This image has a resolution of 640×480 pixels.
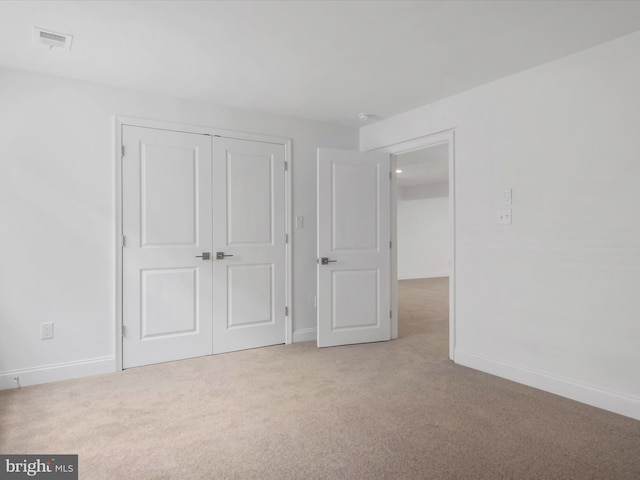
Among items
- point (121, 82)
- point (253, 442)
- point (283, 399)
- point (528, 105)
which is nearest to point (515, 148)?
point (528, 105)

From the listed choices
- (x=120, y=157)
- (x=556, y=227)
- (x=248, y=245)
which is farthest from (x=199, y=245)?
(x=556, y=227)

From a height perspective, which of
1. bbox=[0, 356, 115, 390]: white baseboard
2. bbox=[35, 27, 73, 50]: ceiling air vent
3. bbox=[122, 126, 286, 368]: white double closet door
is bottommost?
bbox=[0, 356, 115, 390]: white baseboard

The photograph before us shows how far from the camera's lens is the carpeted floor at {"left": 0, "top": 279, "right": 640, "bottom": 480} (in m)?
1.92

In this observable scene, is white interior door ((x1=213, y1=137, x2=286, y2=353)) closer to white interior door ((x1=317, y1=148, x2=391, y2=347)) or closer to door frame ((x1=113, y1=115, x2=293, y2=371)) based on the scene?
door frame ((x1=113, y1=115, x2=293, y2=371))

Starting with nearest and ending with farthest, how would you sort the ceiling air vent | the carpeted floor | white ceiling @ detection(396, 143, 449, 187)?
the carpeted floor < the ceiling air vent < white ceiling @ detection(396, 143, 449, 187)

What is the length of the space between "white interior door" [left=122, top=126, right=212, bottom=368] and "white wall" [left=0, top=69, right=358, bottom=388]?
6.1 inches

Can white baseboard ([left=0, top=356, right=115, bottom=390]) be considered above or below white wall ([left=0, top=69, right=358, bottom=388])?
below

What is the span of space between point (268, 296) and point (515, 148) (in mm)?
2613

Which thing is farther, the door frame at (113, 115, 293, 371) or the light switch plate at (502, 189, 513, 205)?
the door frame at (113, 115, 293, 371)

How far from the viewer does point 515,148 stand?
10.1ft

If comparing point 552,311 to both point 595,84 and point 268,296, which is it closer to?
point 595,84

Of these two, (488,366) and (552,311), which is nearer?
(552,311)

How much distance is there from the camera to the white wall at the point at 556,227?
2482mm

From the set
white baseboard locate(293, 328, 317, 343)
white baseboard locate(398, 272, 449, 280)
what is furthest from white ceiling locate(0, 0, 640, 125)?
white baseboard locate(398, 272, 449, 280)
